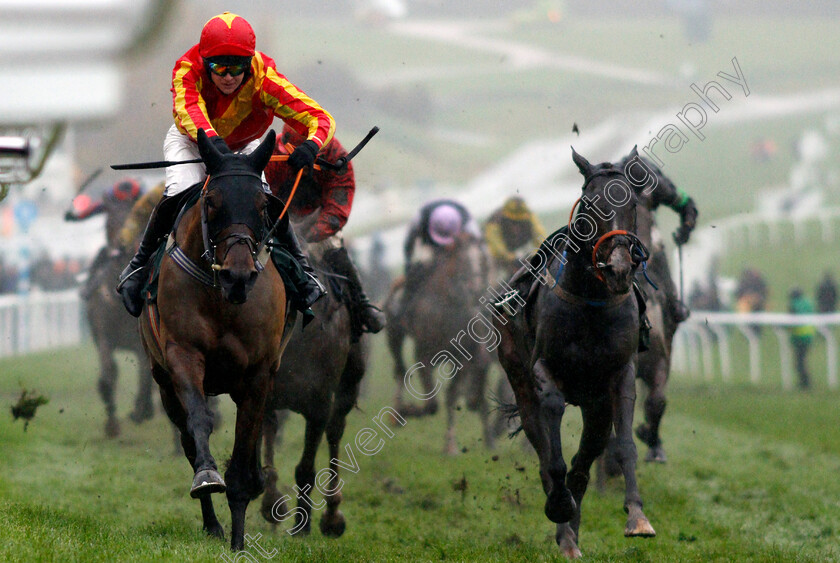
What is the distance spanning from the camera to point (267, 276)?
5605 mm

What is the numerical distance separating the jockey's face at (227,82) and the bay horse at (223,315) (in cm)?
50

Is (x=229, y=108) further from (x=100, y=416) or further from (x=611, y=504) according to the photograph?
(x=100, y=416)

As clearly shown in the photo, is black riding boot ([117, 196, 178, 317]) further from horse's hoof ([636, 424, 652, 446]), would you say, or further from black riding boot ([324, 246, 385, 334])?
horse's hoof ([636, 424, 652, 446])

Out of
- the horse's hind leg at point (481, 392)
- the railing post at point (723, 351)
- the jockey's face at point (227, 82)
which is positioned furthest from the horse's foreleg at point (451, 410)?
the railing post at point (723, 351)

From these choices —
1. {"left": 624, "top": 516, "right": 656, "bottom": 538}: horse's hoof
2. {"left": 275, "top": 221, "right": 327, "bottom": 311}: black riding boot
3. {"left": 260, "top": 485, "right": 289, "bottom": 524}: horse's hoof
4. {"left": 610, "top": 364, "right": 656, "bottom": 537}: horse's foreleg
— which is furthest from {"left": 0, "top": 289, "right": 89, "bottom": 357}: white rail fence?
{"left": 624, "top": 516, "right": 656, "bottom": 538}: horse's hoof

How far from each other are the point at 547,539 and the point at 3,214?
26.8 meters

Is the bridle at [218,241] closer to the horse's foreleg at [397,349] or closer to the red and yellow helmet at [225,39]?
the red and yellow helmet at [225,39]

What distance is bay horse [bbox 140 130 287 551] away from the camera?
510 centimetres

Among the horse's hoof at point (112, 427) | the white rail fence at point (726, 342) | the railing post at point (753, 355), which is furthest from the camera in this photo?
the railing post at point (753, 355)

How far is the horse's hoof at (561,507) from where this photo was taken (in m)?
5.89

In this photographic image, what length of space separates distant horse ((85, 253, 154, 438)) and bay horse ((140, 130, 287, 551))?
16.1ft

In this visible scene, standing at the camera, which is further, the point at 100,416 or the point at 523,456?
the point at 100,416

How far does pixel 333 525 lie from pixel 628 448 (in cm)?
215

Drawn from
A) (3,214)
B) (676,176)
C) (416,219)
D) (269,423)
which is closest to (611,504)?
(269,423)
